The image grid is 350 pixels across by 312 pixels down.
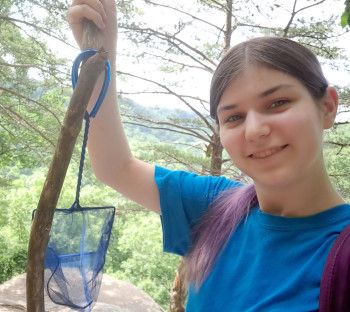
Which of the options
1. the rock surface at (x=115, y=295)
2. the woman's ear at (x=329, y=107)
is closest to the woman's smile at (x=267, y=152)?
→ the woman's ear at (x=329, y=107)

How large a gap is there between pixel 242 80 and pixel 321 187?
21 centimetres

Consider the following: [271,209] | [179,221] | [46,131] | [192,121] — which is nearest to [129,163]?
[179,221]

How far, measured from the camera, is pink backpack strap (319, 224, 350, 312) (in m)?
0.44

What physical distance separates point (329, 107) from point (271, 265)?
0.28 m

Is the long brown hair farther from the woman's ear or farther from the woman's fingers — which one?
the woman's fingers

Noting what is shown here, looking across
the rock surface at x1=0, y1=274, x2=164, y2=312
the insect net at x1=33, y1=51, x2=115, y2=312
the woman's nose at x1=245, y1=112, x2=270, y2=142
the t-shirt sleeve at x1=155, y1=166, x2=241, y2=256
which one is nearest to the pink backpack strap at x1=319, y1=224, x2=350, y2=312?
the woman's nose at x1=245, y1=112, x2=270, y2=142

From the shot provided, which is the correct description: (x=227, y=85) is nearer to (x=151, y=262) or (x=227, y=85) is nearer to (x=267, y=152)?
(x=267, y=152)

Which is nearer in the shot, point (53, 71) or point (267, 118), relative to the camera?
point (267, 118)

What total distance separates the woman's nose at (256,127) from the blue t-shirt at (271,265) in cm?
15

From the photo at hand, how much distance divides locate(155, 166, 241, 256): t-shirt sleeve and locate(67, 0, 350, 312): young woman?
0.05 metres

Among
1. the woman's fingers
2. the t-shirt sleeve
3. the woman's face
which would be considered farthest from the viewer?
the t-shirt sleeve

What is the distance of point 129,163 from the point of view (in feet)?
2.54

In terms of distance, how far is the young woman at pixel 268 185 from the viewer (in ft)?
1.78

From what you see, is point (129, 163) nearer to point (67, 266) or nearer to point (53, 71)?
point (67, 266)
